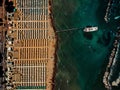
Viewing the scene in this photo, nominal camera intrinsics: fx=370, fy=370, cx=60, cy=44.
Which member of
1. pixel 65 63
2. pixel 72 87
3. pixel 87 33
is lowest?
pixel 72 87

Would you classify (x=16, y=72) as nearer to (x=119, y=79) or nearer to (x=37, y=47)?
(x=37, y=47)

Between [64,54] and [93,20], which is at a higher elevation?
[93,20]

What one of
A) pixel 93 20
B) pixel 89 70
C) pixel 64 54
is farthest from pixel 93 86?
pixel 93 20

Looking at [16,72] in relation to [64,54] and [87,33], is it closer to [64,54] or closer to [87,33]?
[64,54]

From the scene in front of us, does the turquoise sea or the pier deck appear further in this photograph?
the turquoise sea

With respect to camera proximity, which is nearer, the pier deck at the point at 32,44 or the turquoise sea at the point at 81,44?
the pier deck at the point at 32,44

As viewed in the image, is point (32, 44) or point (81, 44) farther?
point (81, 44)
